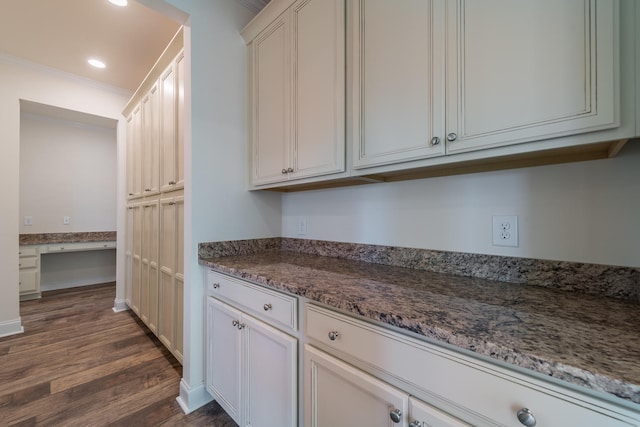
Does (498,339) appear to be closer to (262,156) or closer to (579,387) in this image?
(579,387)

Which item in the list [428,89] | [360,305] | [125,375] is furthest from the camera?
[125,375]

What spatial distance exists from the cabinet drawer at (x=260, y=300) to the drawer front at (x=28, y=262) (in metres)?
3.69

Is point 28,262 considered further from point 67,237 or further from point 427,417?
point 427,417

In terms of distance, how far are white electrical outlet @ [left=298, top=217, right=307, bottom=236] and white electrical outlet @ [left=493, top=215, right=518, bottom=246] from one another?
44.6 inches

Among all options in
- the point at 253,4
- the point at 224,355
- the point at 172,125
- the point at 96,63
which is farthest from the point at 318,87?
the point at 96,63

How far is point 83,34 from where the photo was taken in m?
2.29

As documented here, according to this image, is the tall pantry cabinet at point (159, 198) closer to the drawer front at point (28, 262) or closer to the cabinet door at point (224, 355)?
the cabinet door at point (224, 355)

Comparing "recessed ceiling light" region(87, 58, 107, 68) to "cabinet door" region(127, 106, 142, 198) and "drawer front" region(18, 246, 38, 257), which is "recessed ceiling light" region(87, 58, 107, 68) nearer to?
"cabinet door" region(127, 106, 142, 198)

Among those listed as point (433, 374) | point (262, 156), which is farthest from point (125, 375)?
point (433, 374)

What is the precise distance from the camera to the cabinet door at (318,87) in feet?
4.09

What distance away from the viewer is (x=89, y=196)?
4.04 meters

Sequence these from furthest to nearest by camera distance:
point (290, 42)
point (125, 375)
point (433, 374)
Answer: point (125, 375), point (290, 42), point (433, 374)

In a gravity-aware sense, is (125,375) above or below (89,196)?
below

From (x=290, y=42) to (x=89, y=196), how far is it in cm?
439
